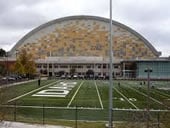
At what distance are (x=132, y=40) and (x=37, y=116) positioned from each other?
6610 inches

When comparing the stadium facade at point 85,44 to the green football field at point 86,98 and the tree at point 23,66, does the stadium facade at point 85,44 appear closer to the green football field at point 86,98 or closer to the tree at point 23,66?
the tree at point 23,66

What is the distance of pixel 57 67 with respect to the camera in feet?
590

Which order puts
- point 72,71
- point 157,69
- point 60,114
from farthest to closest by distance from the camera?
point 72,71 < point 157,69 < point 60,114

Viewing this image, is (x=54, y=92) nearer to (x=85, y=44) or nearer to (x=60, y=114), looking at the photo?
(x=60, y=114)

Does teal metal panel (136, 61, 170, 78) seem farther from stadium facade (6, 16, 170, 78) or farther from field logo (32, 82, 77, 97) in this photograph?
field logo (32, 82, 77, 97)

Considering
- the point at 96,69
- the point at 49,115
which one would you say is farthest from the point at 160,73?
the point at 49,115

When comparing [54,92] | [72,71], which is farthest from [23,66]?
[72,71]

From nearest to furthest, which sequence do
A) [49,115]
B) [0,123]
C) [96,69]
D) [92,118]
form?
[0,123] < [92,118] < [49,115] < [96,69]

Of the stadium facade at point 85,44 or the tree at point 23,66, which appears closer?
the tree at point 23,66

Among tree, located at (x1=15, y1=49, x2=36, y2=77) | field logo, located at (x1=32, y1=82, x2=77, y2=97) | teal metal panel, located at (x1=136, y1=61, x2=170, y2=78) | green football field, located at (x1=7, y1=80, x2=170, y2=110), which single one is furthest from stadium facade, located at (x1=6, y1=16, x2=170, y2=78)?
green football field, located at (x1=7, y1=80, x2=170, y2=110)

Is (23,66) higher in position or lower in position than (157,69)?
Result: higher

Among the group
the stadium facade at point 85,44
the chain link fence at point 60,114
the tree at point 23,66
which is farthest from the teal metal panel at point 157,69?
the chain link fence at point 60,114

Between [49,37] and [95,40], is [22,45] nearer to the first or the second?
[49,37]

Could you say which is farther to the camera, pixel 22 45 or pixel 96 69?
pixel 22 45
